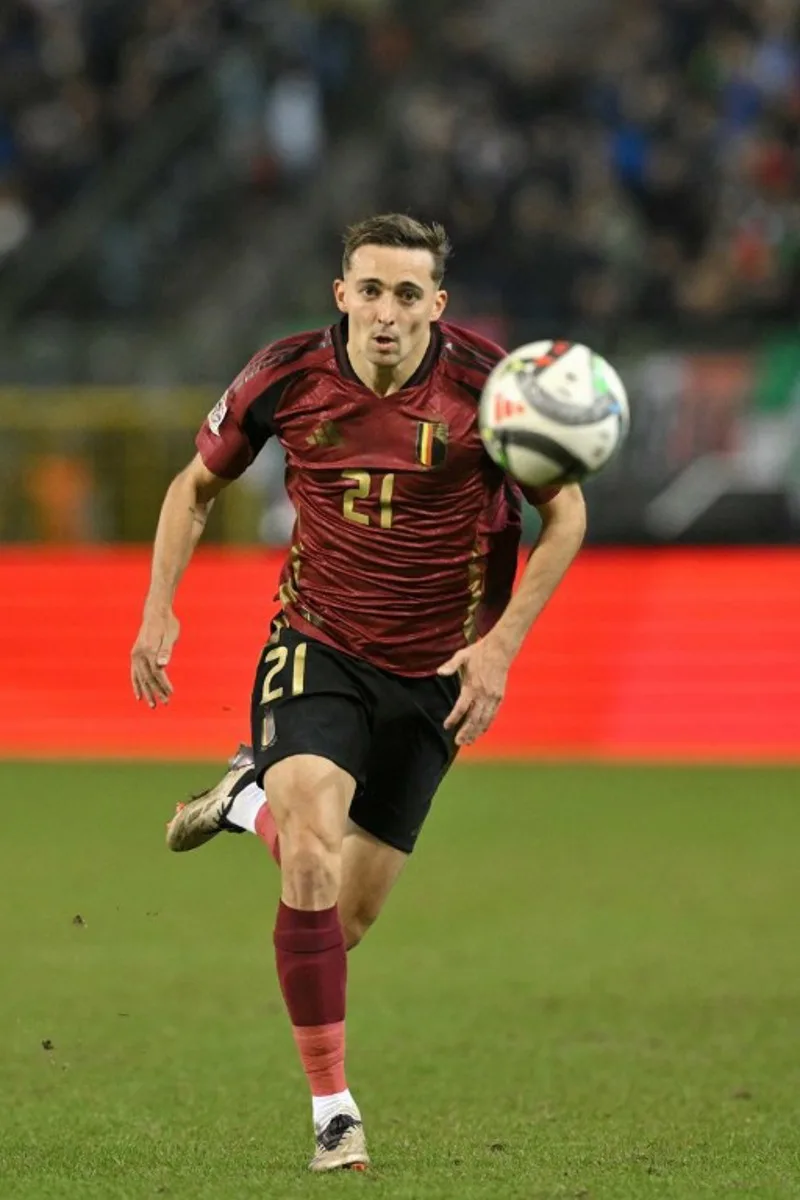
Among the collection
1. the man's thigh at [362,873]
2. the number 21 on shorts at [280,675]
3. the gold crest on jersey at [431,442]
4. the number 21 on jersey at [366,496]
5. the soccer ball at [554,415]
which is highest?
the soccer ball at [554,415]

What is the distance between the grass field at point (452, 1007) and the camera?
545 centimetres

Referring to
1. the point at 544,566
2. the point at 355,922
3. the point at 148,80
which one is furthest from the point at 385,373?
the point at 148,80

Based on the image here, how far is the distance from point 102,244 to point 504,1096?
1527 cm

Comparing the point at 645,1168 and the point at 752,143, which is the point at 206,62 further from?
the point at 645,1168

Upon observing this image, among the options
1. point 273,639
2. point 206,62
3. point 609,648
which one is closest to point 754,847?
point 609,648

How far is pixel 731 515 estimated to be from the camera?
17.4 metres

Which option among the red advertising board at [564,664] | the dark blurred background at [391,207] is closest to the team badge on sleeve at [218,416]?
the red advertising board at [564,664]

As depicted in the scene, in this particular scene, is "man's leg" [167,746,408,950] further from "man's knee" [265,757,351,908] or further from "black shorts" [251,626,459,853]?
"man's knee" [265,757,351,908]

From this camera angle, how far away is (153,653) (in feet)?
19.3

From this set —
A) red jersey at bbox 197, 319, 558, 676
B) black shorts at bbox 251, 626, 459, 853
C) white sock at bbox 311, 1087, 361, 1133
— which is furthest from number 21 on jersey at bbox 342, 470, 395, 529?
white sock at bbox 311, 1087, 361, 1133

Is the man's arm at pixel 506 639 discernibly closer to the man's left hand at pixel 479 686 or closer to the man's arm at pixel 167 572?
the man's left hand at pixel 479 686

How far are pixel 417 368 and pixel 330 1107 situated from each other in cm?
194

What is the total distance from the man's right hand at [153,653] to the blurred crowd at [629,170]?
40.4ft

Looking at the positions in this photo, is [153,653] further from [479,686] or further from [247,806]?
[479,686]
